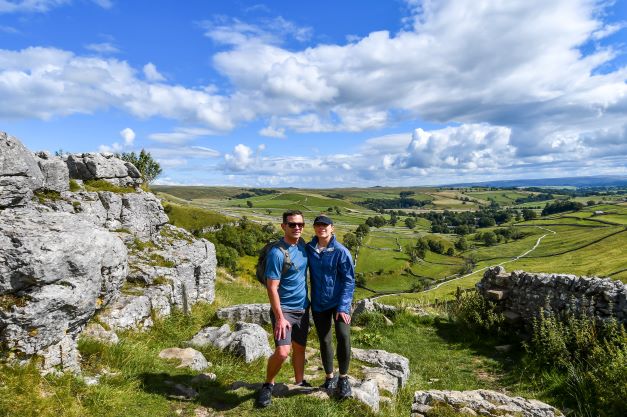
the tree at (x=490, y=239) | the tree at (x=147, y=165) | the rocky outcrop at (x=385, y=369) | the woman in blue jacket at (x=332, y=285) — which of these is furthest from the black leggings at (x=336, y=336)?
the tree at (x=490, y=239)

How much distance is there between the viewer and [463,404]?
8016 mm

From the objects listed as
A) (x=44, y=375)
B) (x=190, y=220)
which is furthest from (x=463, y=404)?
(x=190, y=220)

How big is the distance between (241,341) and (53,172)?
990 cm

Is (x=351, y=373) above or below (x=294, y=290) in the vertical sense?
below

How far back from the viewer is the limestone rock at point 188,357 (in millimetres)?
9962

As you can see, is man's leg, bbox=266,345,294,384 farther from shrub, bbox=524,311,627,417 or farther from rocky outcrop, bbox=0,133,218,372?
shrub, bbox=524,311,627,417

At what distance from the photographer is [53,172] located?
47.9 ft

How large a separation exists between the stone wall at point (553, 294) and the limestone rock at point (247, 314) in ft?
→ 32.9

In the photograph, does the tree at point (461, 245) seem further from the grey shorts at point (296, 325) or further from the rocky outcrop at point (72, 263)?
the grey shorts at point (296, 325)

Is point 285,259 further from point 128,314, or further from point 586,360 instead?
point 586,360

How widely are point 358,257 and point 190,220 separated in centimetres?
7666

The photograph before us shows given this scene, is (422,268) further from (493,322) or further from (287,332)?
(287,332)

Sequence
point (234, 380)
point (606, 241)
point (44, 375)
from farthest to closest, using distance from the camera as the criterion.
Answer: point (606, 241), point (234, 380), point (44, 375)

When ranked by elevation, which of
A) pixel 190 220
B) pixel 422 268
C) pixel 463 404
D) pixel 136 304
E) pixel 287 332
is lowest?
pixel 422 268
